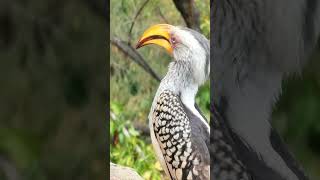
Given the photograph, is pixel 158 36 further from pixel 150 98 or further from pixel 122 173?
pixel 122 173

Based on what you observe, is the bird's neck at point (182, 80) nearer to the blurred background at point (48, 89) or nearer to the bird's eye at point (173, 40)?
the bird's eye at point (173, 40)

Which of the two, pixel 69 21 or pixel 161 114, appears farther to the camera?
pixel 69 21

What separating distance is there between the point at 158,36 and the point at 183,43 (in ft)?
0.25

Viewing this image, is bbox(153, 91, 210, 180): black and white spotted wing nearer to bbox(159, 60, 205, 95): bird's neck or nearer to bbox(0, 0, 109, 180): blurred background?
bbox(159, 60, 205, 95): bird's neck

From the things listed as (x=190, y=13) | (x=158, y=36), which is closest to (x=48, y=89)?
(x=158, y=36)

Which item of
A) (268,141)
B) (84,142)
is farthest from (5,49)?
(268,141)

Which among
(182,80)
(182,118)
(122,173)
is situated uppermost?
(182,80)

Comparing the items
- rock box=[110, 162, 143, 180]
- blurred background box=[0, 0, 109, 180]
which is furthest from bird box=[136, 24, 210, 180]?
blurred background box=[0, 0, 109, 180]

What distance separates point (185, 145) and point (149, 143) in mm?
113

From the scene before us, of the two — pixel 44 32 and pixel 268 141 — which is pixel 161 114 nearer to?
pixel 268 141

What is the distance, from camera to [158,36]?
6.23 feet

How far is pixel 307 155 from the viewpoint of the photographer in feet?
6.31

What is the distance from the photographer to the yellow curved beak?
1.89m

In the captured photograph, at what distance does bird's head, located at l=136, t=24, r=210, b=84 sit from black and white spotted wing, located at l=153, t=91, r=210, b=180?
0.11 meters
